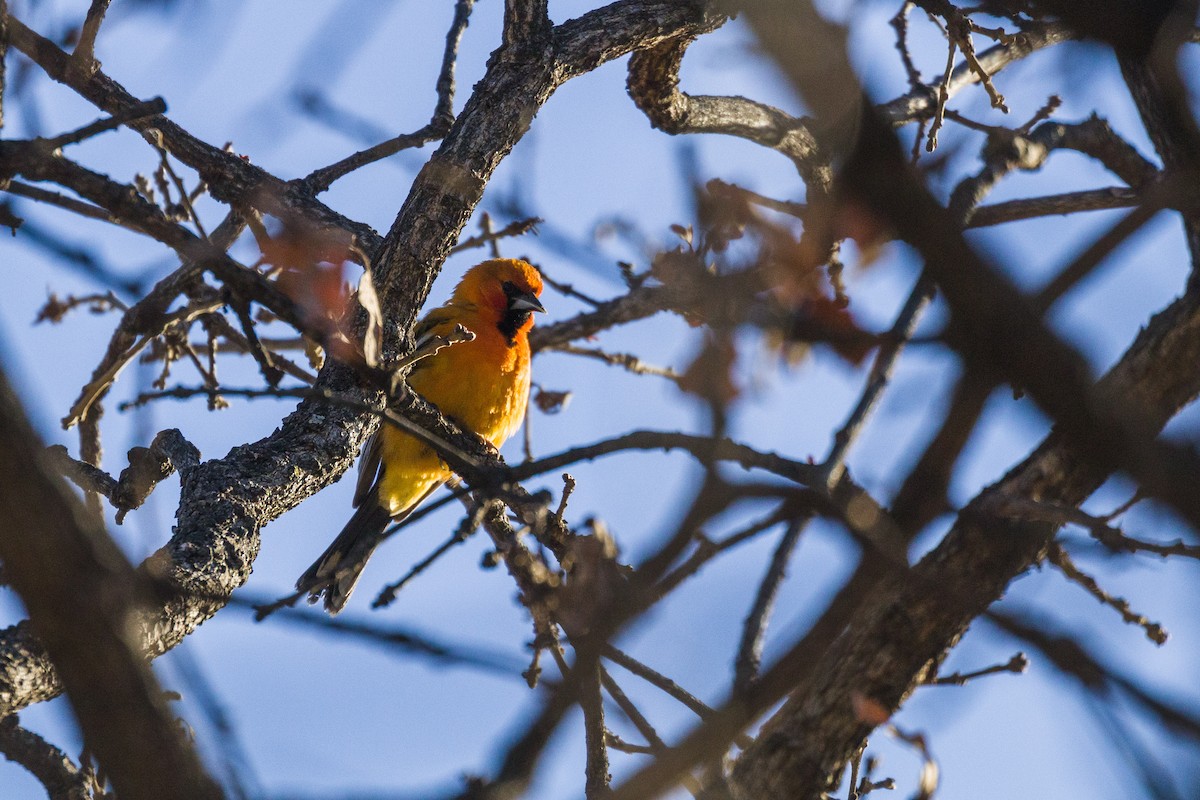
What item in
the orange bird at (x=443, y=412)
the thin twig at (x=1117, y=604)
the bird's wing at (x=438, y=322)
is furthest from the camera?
the bird's wing at (x=438, y=322)

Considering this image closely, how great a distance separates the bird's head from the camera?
7.54 meters

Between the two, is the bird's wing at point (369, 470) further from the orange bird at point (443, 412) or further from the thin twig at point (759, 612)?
the thin twig at point (759, 612)

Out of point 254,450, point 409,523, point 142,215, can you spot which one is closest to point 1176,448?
point 409,523

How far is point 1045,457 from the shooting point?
251 centimetres

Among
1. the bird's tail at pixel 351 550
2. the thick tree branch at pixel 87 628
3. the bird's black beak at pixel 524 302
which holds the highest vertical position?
the bird's black beak at pixel 524 302

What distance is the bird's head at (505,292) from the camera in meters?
7.54

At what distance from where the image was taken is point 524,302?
7656 millimetres

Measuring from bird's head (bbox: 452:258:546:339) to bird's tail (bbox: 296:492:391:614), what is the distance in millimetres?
1437

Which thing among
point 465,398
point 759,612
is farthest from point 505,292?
point 759,612

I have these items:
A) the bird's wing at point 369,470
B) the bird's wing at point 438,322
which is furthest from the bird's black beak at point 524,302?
the bird's wing at point 369,470

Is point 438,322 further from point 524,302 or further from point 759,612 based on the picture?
point 759,612

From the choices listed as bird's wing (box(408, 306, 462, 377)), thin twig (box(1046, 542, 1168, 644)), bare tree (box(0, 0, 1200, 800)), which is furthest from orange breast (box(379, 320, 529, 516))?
thin twig (box(1046, 542, 1168, 644))

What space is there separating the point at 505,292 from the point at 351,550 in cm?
211

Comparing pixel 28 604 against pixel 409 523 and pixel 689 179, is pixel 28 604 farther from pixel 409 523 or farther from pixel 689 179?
pixel 689 179
